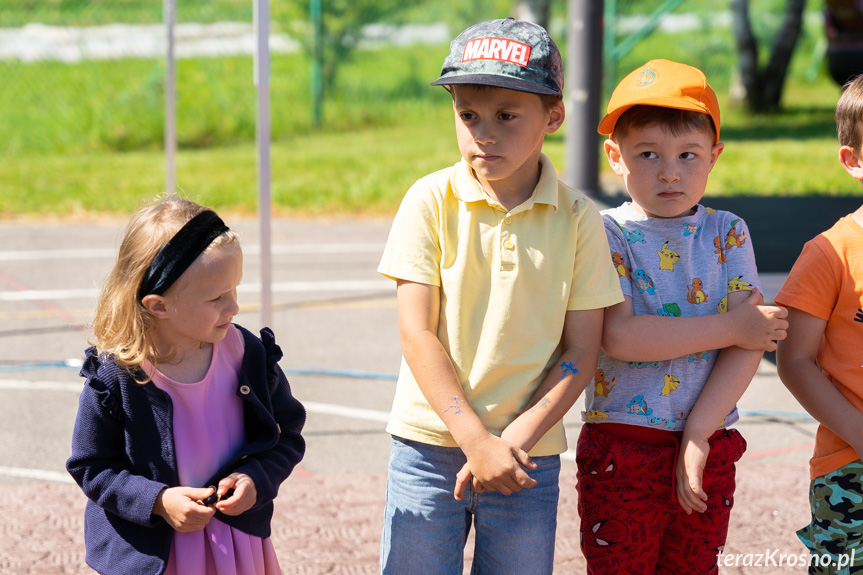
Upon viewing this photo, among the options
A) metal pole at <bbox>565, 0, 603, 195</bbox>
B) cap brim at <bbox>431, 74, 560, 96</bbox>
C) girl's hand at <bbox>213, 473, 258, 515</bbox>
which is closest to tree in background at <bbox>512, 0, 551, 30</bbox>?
metal pole at <bbox>565, 0, 603, 195</bbox>

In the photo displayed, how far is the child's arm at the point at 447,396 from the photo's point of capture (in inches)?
90.7

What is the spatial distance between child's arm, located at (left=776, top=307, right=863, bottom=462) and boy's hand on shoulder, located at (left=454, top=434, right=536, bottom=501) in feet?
2.89

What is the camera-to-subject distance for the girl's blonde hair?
2297 millimetres

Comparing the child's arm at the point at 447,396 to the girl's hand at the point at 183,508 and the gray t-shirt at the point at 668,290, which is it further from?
the girl's hand at the point at 183,508

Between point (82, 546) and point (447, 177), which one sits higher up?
point (447, 177)

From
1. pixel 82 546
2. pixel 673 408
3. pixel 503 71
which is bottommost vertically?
pixel 82 546

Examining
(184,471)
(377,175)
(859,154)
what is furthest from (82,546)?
(377,175)

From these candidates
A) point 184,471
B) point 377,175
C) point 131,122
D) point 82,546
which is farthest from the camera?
point 131,122

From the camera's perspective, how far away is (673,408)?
2625 mm

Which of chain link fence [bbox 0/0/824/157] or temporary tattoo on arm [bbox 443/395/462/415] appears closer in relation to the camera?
temporary tattoo on arm [bbox 443/395/462/415]

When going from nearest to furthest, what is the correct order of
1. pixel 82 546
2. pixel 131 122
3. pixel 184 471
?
1. pixel 184 471
2. pixel 82 546
3. pixel 131 122

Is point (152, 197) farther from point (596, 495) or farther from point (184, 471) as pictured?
point (596, 495)

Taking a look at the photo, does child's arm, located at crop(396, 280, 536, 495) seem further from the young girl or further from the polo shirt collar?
the young girl

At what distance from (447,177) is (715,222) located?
77 cm
